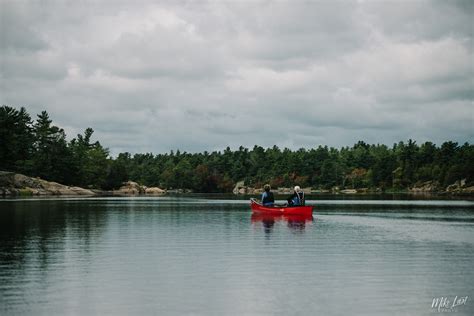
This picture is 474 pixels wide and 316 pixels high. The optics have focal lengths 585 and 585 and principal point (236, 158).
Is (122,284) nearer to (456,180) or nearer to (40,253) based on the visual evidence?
(40,253)

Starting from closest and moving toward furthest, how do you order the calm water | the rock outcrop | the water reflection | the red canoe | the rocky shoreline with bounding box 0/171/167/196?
the calm water → the water reflection → the red canoe → the rocky shoreline with bounding box 0/171/167/196 → the rock outcrop

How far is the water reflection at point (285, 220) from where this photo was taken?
156 feet

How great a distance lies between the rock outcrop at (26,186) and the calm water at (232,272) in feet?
337

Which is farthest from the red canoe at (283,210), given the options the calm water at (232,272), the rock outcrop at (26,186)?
the rock outcrop at (26,186)

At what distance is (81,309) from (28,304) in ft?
6.14

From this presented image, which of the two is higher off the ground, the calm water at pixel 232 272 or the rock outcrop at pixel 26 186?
the rock outcrop at pixel 26 186

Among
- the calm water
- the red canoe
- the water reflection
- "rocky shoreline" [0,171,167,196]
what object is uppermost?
"rocky shoreline" [0,171,167,196]

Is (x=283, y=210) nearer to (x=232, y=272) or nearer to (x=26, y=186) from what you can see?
(x=232, y=272)

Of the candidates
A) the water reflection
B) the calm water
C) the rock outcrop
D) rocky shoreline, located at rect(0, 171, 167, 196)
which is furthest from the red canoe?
the rock outcrop

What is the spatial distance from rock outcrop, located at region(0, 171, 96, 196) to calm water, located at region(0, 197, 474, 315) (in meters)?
103

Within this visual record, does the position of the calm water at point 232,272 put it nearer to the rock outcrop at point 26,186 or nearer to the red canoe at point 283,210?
the red canoe at point 283,210

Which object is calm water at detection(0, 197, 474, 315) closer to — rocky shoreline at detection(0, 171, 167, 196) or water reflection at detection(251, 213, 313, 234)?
water reflection at detection(251, 213, 313, 234)

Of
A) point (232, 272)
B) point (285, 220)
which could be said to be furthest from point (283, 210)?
point (232, 272)

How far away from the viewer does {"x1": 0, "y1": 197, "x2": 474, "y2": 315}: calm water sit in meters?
18.2
